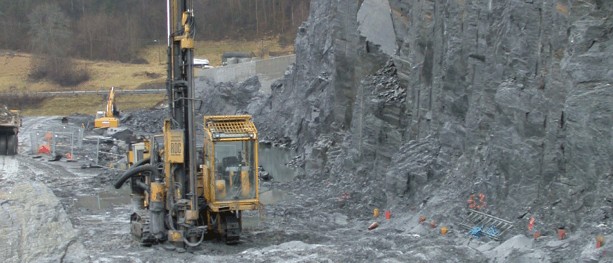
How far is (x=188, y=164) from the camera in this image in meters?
14.8

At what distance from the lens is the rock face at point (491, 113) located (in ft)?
42.5

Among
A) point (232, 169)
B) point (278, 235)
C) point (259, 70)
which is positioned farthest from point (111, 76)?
point (232, 169)

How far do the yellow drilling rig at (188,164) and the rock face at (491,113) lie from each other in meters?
4.39

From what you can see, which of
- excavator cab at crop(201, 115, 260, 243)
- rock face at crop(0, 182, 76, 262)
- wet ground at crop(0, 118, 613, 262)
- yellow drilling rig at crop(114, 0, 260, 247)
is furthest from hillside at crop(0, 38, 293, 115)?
excavator cab at crop(201, 115, 260, 243)

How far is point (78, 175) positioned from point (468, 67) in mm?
16341

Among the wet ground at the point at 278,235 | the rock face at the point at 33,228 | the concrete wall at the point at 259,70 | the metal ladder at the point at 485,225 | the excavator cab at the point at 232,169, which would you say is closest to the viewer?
the wet ground at the point at 278,235

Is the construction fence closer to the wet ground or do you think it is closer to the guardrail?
the wet ground

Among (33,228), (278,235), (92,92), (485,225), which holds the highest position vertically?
(92,92)

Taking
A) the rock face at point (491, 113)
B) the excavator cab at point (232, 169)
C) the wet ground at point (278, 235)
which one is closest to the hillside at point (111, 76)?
the wet ground at point (278, 235)

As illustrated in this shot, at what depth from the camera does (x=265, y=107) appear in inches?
1848

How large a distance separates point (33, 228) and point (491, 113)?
9835mm

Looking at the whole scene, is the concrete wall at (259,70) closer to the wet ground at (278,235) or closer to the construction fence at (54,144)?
the construction fence at (54,144)

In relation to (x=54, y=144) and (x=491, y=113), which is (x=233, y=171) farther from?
(x=54, y=144)

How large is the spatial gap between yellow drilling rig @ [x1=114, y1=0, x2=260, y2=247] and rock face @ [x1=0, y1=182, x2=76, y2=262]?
1883mm
